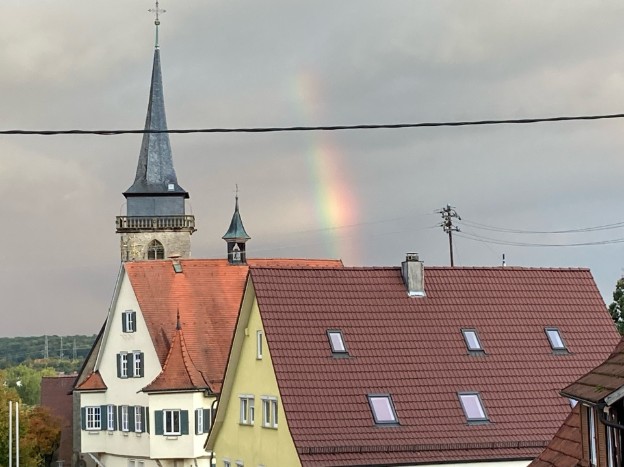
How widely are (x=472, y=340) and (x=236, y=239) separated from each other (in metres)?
37.0

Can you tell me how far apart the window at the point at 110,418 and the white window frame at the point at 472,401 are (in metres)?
28.4

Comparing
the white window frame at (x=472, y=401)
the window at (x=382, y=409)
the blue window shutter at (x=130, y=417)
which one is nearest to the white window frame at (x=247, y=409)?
the window at (x=382, y=409)

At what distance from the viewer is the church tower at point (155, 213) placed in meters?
97.6

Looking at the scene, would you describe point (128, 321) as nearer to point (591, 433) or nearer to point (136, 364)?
point (136, 364)

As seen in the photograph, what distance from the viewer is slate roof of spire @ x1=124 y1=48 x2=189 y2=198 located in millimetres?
99562

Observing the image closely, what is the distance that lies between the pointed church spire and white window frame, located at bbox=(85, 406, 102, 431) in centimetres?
1106

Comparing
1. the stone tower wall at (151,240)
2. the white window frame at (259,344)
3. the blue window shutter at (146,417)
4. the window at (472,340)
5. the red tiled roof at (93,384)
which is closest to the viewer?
the white window frame at (259,344)

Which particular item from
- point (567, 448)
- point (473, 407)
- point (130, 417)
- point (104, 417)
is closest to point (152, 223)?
point (104, 417)

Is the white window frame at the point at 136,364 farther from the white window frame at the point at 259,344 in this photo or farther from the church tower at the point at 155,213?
the church tower at the point at 155,213

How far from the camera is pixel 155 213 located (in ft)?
323

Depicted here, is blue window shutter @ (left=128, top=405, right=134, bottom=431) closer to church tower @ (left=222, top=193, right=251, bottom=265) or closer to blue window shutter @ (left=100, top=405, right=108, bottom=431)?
blue window shutter @ (left=100, top=405, right=108, bottom=431)

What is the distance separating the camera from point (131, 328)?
60.5 m

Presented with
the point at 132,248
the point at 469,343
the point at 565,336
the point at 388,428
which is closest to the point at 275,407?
the point at 388,428

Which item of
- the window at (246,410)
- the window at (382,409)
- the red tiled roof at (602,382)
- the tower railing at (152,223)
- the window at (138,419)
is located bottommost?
the red tiled roof at (602,382)
